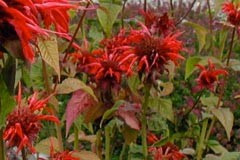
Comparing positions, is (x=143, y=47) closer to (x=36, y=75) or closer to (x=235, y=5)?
(x=36, y=75)

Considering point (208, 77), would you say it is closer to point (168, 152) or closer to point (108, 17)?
point (168, 152)

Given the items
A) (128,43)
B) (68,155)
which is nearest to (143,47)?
(128,43)

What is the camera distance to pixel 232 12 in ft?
5.67

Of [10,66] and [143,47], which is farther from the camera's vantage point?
[143,47]

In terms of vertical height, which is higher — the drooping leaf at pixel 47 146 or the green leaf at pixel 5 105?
the green leaf at pixel 5 105

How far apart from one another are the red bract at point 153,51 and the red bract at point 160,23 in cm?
7

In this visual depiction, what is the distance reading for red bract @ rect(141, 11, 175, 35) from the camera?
1.51 metres

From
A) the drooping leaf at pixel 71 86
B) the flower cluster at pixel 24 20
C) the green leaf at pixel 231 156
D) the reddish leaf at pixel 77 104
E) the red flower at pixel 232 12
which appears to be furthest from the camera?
the red flower at pixel 232 12

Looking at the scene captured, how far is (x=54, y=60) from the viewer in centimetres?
92

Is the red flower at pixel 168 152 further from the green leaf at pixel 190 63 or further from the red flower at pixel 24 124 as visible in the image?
the red flower at pixel 24 124

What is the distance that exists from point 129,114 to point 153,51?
0.47 ft

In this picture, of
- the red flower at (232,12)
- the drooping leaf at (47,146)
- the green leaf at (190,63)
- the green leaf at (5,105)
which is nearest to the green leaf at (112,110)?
the drooping leaf at (47,146)

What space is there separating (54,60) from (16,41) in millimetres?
216

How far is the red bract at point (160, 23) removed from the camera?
1.51 metres
